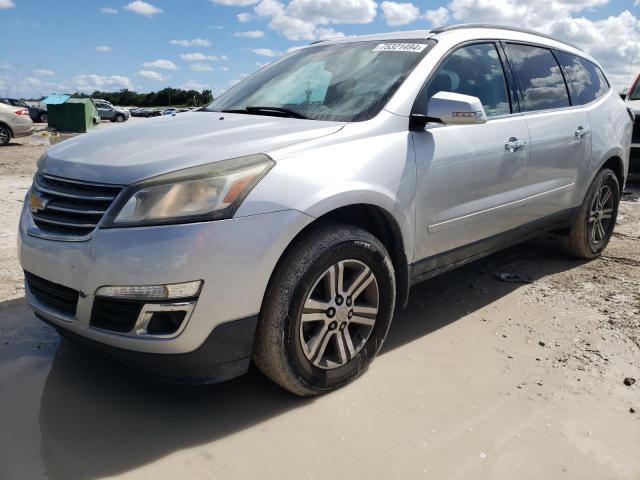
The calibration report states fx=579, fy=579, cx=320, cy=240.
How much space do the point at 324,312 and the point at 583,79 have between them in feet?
10.7

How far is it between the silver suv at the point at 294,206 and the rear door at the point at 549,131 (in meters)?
0.03

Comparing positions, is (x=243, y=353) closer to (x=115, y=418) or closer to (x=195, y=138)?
(x=115, y=418)

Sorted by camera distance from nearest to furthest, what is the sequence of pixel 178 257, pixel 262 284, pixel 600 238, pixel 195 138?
pixel 178 257 < pixel 262 284 < pixel 195 138 < pixel 600 238

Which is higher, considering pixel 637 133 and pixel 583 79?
pixel 583 79

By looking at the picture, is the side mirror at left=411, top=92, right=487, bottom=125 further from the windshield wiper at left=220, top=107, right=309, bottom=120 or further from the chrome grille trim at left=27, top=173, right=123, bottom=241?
the chrome grille trim at left=27, top=173, right=123, bottom=241

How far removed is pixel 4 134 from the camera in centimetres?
1515

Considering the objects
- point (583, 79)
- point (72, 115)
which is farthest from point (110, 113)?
point (583, 79)

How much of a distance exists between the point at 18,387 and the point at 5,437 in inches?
16.8

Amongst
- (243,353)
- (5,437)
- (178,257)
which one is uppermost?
(178,257)

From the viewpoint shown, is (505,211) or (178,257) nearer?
(178,257)

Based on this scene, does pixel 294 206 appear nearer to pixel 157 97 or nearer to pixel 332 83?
pixel 332 83

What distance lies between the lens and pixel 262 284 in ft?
7.47

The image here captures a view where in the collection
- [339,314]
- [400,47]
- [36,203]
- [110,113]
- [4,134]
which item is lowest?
[110,113]

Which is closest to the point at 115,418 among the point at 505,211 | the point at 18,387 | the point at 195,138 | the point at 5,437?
the point at 5,437
